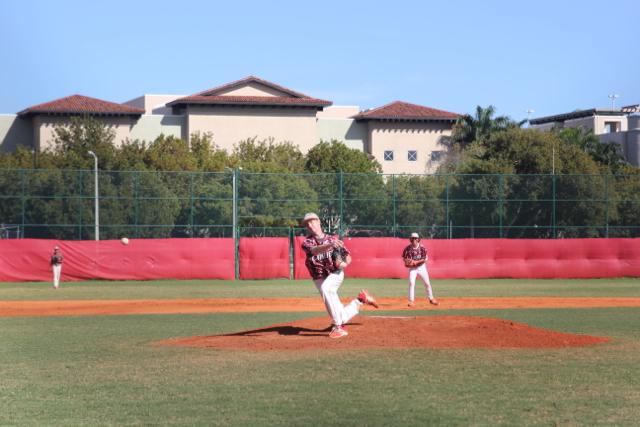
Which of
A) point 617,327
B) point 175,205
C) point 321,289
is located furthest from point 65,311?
point 175,205

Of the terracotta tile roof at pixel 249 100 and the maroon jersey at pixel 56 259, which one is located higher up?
the terracotta tile roof at pixel 249 100

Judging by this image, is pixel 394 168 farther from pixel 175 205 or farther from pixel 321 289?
pixel 321 289

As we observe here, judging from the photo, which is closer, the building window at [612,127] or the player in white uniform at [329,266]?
the player in white uniform at [329,266]

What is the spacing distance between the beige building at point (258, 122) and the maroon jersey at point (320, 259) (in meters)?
65.6

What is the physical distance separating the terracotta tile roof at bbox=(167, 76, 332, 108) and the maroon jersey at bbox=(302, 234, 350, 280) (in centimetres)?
6846

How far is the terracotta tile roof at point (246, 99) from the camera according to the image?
269 feet

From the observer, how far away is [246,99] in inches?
3275

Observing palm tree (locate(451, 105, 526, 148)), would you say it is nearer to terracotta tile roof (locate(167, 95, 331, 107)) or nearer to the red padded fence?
terracotta tile roof (locate(167, 95, 331, 107))

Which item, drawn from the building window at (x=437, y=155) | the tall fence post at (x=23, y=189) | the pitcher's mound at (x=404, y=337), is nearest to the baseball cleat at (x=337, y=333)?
the pitcher's mound at (x=404, y=337)

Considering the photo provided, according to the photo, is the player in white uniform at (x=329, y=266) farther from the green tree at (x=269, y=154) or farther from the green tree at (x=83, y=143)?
the green tree at (x=269, y=154)

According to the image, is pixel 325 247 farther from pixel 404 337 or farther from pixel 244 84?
pixel 244 84

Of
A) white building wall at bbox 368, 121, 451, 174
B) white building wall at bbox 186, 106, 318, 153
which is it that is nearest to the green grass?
white building wall at bbox 186, 106, 318, 153

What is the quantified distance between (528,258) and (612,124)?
233 feet

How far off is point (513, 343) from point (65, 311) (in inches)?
486
